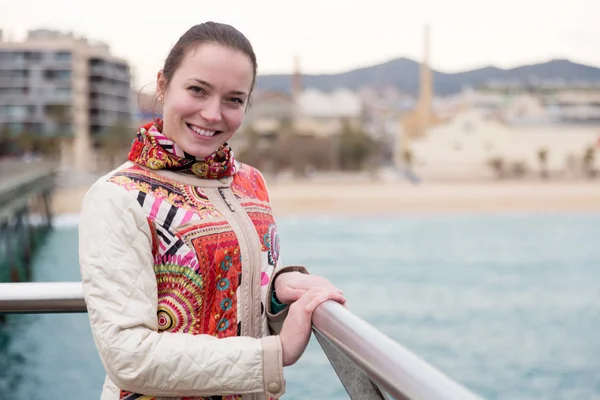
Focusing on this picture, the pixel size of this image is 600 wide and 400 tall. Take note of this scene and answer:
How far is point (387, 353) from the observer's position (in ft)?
2.82

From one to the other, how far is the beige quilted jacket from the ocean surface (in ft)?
1.48

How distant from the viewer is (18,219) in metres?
16.8

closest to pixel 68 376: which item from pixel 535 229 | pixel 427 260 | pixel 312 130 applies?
pixel 427 260

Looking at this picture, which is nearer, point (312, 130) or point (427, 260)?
point (427, 260)

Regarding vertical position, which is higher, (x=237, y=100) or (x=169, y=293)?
(x=237, y=100)

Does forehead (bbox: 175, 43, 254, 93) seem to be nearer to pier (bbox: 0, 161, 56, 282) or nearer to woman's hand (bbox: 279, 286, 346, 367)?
woman's hand (bbox: 279, 286, 346, 367)

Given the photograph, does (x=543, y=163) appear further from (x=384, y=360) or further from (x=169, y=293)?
(x=384, y=360)

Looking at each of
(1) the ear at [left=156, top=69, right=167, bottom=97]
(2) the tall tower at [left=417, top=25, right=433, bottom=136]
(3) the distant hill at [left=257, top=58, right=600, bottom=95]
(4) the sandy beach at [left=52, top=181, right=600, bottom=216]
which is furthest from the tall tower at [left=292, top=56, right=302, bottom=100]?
(1) the ear at [left=156, top=69, right=167, bottom=97]

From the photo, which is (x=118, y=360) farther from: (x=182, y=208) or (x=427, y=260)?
(x=427, y=260)

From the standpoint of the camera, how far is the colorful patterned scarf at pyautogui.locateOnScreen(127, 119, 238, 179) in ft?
3.79

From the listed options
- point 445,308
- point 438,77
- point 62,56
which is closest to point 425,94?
point 438,77

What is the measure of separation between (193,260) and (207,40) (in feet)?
0.96

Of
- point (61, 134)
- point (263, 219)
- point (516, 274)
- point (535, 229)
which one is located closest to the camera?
point (263, 219)

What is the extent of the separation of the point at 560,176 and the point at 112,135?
2918 cm
